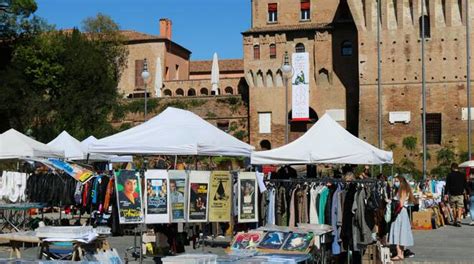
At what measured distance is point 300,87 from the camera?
4781 cm

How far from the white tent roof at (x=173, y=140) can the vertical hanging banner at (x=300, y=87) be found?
35496 millimetres

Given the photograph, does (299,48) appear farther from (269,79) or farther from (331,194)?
(331,194)

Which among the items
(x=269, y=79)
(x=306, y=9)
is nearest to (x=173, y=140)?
(x=269, y=79)

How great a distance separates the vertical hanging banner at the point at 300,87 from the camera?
47875 mm

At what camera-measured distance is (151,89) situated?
59.2m

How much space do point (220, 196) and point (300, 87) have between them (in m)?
36.5

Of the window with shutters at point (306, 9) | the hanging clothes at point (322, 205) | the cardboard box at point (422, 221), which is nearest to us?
the hanging clothes at point (322, 205)

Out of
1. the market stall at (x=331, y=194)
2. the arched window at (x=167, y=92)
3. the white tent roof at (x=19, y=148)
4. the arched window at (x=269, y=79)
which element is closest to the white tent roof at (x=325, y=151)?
the market stall at (x=331, y=194)

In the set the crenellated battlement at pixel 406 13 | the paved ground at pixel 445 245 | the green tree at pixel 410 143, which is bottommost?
the paved ground at pixel 445 245

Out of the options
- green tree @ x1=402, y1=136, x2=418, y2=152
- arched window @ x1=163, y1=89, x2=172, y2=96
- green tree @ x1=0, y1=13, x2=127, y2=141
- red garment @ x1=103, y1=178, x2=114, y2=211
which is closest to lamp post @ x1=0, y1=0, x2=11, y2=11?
green tree @ x1=0, y1=13, x2=127, y2=141

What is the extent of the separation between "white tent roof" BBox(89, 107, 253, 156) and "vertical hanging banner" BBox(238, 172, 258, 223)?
519mm

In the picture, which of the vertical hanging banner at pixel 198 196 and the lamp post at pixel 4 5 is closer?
the vertical hanging banner at pixel 198 196

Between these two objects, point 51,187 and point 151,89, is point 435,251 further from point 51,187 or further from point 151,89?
point 151,89

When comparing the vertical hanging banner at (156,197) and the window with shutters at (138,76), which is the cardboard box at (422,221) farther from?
the window with shutters at (138,76)
